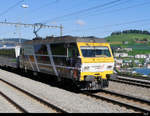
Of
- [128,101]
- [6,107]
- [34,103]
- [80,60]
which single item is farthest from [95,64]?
[6,107]

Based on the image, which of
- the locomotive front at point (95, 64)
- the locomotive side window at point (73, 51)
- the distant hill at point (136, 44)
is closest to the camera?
the locomotive front at point (95, 64)

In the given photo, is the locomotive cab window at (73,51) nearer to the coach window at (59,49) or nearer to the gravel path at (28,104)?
the coach window at (59,49)

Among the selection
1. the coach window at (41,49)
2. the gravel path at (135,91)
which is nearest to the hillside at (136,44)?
the gravel path at (135,91)

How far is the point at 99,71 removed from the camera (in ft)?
38.4

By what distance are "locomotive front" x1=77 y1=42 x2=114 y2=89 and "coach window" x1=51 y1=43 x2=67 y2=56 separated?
3.98ft

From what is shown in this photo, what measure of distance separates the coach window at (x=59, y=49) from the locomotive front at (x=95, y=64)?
1213mm

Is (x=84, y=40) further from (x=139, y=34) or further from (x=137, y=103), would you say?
(x=139, y=34)

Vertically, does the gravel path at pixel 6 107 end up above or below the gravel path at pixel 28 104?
below

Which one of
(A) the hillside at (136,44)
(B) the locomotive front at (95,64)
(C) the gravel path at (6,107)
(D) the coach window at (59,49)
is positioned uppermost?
(A) the hillside at (136,44)

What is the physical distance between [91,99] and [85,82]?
1468 millimetres

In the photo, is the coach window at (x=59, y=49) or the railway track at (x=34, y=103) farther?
the coach window at (x=59, y=49)

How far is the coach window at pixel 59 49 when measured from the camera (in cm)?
1225

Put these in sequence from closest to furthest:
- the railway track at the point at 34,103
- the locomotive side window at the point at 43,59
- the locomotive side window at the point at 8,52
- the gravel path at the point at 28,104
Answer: the railway track at the point at 34,103 → the gravel path at the point at 28,104 → the locomotive side window at the point at 43,59 → the locomotive side window at the point at 8,52

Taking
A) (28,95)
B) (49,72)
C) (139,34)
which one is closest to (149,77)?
(49,72)
